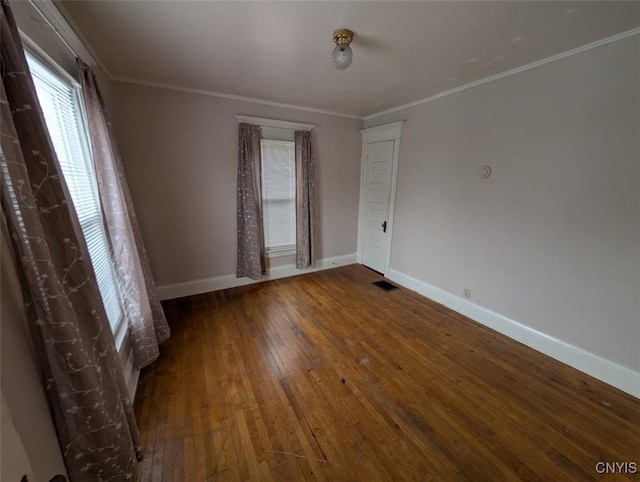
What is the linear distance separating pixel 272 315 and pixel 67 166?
2086 mm

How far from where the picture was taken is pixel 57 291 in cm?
88

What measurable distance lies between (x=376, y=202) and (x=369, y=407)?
289 cm

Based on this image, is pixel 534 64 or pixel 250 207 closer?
pixel 534 64

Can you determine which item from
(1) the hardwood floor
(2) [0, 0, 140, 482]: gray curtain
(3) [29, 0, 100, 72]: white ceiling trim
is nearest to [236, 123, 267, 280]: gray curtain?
(1) the hardwood floor

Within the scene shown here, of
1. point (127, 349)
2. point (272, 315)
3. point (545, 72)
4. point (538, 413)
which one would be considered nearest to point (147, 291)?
point (127, 349)

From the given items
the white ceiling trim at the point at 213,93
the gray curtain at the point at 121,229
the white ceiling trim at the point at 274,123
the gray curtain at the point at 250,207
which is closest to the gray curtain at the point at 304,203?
the white ceiling trim at the point at 274,123

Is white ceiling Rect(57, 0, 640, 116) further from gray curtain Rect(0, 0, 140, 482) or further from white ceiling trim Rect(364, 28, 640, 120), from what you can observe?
gray curtain Rect(0, 0, 140, 482)

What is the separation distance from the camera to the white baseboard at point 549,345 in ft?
5.96

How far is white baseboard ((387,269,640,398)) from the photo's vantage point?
1.82m

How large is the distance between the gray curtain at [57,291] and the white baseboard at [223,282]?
2134 millimetres

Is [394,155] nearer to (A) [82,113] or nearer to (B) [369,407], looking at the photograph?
(B) [369,407]

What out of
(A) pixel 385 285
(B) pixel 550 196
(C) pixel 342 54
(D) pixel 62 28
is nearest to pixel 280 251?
(A) pixel 385 285

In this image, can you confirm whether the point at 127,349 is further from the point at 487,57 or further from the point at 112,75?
the point at 487,57

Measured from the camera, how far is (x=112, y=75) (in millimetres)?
2406
